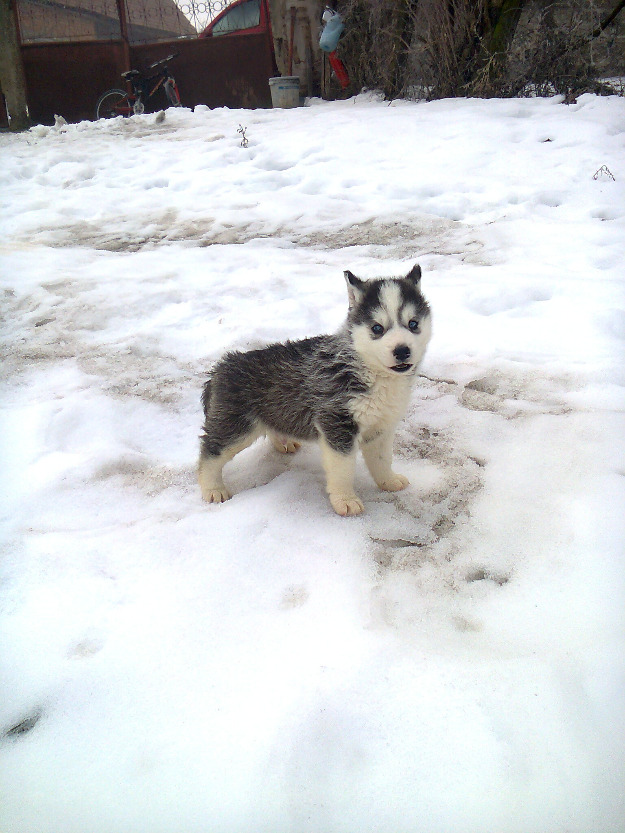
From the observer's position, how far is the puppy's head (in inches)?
108

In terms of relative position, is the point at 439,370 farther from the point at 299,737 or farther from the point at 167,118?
the point at 167,118

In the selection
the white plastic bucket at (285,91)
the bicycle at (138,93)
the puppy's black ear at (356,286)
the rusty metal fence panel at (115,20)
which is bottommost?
the puppy's black ear at (356,286)

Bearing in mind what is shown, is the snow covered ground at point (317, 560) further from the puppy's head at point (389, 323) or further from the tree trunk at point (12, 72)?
the tree trunk at point (12, 72)

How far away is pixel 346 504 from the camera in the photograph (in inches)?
115

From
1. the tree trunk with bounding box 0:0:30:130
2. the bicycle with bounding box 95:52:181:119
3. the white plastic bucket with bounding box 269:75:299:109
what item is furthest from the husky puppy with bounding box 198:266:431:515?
the tree trunk with bounding box 0:0:30:130

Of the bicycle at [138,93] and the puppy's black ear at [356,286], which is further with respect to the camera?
the bicycle at [138,93]

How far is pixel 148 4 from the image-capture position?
49.0ft

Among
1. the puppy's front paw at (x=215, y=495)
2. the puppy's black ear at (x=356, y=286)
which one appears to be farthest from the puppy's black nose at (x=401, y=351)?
the puppy's front paw at (x=215, y=495)

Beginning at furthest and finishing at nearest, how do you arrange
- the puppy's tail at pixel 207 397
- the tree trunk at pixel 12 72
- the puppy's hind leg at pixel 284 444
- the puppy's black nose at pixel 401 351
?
1. the tree trunk at pixel 12 72
2. the puppy's hind leg at pixel 284 444
3. the puppy's tail at pixel 207 397
4. the puppy's black nose at pixel 401 351

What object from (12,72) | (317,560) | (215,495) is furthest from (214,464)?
(12,72)

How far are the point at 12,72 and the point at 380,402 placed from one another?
14.5m

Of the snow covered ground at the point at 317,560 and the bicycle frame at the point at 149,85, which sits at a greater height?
the bicycle frame at the point at 149,85

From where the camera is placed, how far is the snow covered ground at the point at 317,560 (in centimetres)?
168

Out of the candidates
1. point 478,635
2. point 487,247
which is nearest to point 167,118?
point 487,247
